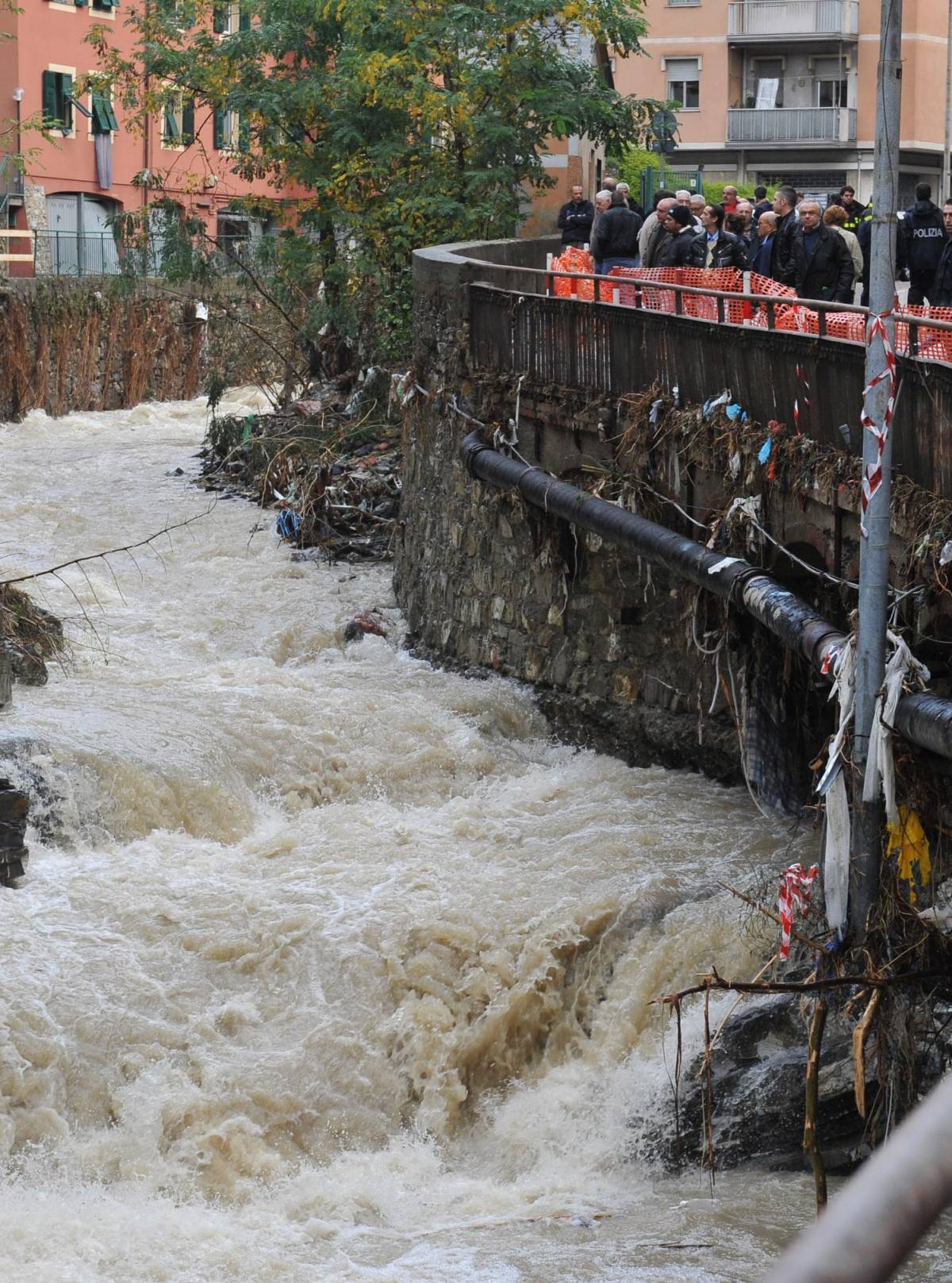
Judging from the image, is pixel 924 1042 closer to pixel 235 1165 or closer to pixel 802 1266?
pixel 235 1165

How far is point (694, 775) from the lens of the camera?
14914mm

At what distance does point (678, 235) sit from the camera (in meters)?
16.8

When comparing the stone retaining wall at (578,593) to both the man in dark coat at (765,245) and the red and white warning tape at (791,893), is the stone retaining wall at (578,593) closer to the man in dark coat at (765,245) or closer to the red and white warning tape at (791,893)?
the man in dark coat at (765,245)

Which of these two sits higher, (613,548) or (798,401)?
(798,401)

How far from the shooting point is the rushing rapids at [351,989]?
8.65 metres

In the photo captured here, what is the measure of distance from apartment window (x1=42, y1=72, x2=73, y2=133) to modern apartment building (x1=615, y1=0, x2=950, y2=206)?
1572 centimetres

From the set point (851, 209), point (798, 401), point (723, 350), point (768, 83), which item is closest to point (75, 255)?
point (768, 83)

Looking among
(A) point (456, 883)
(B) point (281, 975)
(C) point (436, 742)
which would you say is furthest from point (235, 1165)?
(C) point (436, 742)

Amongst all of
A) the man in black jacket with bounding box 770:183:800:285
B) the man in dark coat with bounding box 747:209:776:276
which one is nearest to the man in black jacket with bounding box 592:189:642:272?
the man in dark coat with bounding box 747:209:776:276

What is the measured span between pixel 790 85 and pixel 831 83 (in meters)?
1.15

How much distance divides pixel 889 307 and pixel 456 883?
5310 millimetres

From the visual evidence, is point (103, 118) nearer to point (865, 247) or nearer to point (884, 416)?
point (865, 247)

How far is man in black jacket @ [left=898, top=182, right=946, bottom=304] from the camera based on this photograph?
1490 centimetres

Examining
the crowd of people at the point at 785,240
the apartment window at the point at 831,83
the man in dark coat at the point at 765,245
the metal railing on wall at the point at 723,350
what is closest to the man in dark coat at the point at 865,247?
the crowd of people at the point at 785,240
